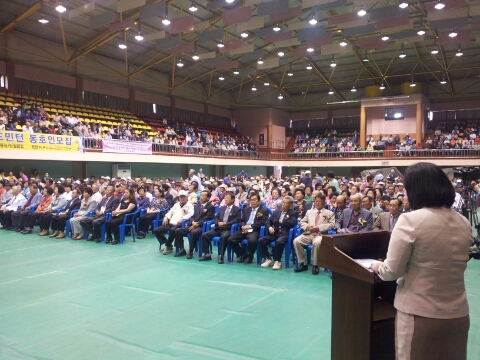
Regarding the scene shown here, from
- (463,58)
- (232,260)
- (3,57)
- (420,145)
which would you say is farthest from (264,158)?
(232,260)

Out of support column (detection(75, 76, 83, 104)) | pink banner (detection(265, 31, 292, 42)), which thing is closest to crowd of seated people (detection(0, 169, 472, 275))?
pink banner (detection(265, 31, 292, 42))

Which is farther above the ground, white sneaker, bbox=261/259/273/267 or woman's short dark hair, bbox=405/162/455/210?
woman's short dark hair, bbox=405/162/455/210

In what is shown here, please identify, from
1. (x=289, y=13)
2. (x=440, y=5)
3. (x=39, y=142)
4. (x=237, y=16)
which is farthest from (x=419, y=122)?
(x=39, y=142)

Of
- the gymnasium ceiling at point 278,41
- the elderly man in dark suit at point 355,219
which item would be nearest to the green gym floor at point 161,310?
the elderly man in dark suit at point 355,219

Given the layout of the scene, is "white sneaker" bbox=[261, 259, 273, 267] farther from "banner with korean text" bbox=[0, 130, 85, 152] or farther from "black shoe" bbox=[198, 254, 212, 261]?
"banner with korean text" bbox=[0, 130, 85, 152]

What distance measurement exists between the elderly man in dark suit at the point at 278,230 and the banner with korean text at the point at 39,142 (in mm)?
10656

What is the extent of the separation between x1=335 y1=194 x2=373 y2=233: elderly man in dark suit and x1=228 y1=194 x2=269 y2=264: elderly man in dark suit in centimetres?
121

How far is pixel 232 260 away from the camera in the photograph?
662cm

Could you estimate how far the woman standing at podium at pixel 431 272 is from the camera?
158 cm

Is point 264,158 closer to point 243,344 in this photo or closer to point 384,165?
point 384,165

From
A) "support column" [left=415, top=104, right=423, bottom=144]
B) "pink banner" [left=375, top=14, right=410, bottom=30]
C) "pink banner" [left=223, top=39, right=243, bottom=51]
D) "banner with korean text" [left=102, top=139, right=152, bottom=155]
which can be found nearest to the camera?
"pink banner" [left=375, top=14, right=410, bottom=30]

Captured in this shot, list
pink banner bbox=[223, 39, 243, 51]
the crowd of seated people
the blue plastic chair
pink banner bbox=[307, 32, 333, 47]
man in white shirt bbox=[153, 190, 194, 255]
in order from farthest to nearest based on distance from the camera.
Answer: pink banner bbox=[223, 39, 243, 51] → pink banner bbox=[307, 32, 333, 47] → the blue plastic chair → man in white shirt bbox=[153, 190, 194, 255] → the crowd of seated people

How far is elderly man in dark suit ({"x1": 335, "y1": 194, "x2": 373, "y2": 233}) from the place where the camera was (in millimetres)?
5783

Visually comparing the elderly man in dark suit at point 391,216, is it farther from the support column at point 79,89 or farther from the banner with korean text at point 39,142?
the support column at point 79,89
